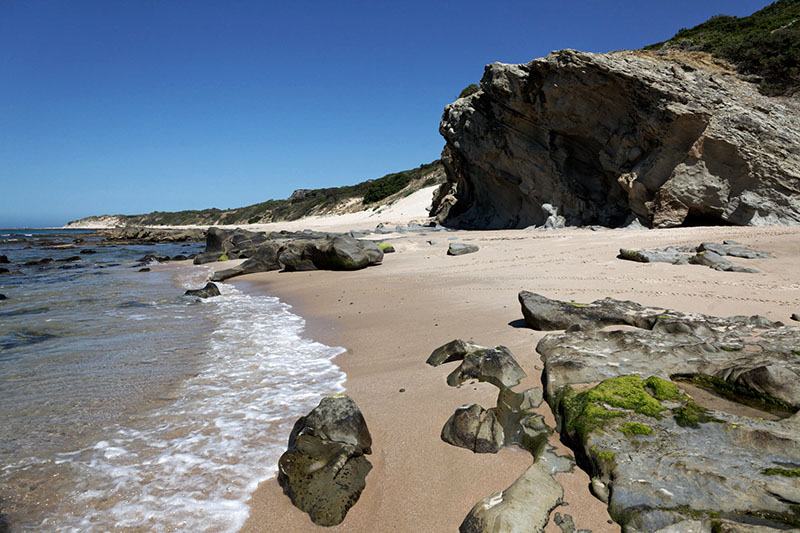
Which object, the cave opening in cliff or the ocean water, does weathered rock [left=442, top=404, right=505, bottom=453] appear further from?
the cave opening in cliff

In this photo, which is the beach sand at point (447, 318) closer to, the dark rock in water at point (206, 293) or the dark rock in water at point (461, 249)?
the dark rock in water at point (461, 249)

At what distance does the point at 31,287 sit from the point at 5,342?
7.64 meters

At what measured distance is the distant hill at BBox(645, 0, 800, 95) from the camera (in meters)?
15.0

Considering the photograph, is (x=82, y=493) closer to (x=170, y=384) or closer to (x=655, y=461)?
(x=170, y=384)

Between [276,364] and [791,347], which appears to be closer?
[791,347]

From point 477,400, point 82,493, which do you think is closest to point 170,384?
point 82,493

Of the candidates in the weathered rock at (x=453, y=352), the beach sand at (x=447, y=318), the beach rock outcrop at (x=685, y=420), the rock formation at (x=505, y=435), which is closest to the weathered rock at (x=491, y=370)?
the rock formation at (x=505, y=435)

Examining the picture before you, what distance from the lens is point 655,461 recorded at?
227 cm

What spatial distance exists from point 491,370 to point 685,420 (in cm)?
150

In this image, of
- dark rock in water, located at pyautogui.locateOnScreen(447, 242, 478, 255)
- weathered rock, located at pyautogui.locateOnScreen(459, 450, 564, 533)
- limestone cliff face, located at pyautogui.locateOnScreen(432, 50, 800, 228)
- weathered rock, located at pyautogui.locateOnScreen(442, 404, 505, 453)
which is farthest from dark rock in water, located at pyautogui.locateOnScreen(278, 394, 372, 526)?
limestone cliff face, located at pyautogui.locateOnScreen(432, 50, 800, 228)

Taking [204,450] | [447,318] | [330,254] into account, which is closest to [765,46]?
[330,254]

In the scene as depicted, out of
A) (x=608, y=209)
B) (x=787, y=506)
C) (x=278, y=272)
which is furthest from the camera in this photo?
(x=608, y=209)

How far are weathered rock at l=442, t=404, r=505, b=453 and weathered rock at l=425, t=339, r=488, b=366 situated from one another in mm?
1270

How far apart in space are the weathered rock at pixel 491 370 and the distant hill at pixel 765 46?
1754 cm
